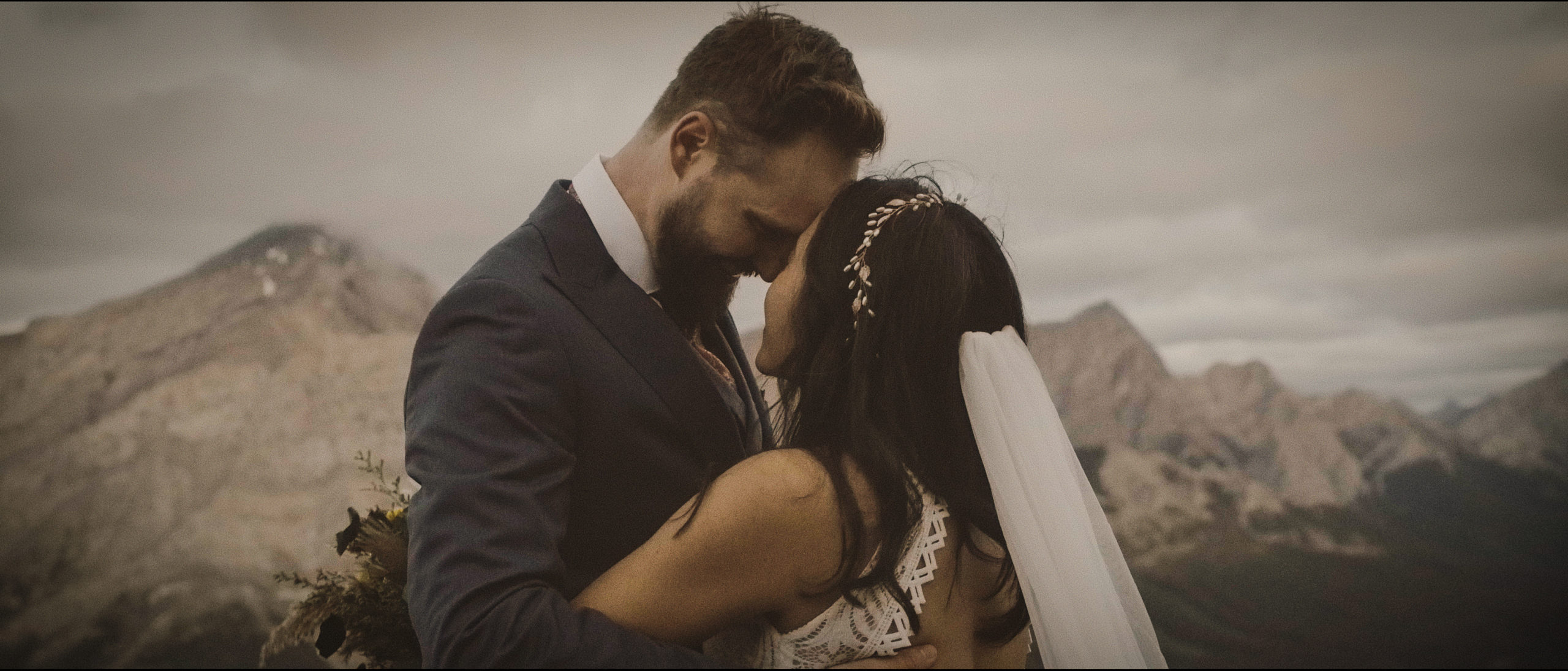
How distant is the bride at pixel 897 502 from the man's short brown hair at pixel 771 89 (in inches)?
9.6

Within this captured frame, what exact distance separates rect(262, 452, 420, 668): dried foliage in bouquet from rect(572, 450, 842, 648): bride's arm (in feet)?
2.51

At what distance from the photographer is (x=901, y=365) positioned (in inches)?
63.6

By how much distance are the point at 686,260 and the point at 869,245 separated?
0.48 meters

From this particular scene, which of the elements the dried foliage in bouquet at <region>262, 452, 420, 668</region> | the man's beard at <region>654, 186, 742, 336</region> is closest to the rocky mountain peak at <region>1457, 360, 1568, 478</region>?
A: the man's beard at <region>654, 186, 742, 336</region>

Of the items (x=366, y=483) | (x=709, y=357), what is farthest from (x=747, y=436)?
(x=366, y=483)

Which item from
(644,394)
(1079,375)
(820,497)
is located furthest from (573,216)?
(1079,375)

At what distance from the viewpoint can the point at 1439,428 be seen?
4.86 meters

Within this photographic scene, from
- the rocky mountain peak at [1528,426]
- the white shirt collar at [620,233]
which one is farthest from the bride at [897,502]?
the rocky mountain peak at [1528,426]

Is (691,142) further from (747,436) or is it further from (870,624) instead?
(870,624)

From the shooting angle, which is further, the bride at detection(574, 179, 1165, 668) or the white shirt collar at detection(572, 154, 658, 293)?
the white shirt collar at detection(572, 154, 658, 293)

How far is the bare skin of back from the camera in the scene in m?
1.35

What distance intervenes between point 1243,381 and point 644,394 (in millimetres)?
4771

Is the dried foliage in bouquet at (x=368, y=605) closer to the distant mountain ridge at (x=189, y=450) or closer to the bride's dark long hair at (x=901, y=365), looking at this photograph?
the bride's dark long hair at (x=901, y=365)

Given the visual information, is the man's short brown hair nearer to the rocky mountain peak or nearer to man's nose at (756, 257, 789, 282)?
man's nose at (756, 257, 789, 282)
